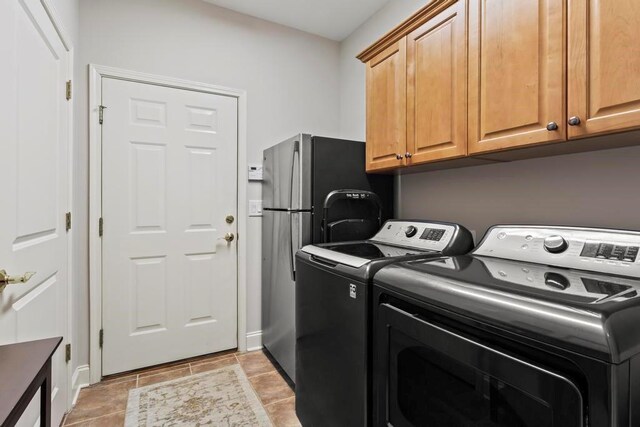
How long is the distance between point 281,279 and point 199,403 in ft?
2.83

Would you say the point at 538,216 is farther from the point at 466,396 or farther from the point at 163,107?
the point at 163,107

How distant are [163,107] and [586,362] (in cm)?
258

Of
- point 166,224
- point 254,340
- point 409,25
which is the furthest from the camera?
point 254,340

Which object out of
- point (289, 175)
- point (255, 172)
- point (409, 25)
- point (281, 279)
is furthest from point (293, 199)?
point (409, 25)

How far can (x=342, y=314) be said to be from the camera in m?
1.33

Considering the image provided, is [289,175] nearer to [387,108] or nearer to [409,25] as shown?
[387,108]

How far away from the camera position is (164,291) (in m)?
2.36

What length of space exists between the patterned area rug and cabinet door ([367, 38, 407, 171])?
1.59 m

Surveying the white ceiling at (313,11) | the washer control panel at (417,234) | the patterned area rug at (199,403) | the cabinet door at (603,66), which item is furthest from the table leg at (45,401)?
the white ceiling at (313,11)

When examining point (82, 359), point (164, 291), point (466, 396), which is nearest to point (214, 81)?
point (164, 291)

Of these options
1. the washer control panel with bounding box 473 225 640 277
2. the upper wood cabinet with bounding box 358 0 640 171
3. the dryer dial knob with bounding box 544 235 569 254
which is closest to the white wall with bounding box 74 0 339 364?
the upper wood cabinet with bounding box 358 0 640 171

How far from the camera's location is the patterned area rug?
1759 mm

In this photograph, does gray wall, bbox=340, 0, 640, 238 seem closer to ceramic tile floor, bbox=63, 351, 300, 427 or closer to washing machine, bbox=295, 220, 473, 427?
washing machine, bbox=295, 220, 473, 427

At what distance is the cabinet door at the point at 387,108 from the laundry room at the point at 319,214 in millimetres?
18
